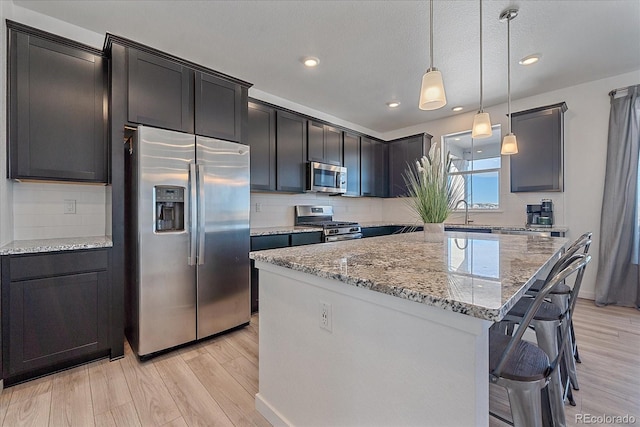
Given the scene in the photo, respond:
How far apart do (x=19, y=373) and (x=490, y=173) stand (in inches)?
213

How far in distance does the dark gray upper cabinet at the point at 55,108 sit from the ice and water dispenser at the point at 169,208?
0.49 metres

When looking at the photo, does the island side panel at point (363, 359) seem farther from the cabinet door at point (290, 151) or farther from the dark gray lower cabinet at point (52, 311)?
the cabinet door at point (290, 151)

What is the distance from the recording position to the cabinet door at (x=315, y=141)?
396 centimetres

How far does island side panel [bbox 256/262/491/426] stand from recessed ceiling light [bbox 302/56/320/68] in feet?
7.51

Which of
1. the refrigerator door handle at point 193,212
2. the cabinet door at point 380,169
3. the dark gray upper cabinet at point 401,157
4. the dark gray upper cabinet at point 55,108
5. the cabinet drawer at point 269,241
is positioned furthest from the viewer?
the cabinet door at point 380,169

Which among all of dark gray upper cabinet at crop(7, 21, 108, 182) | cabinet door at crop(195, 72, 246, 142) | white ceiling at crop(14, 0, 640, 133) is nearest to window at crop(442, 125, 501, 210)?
white ceiling at crop(14, 0, 640, 133)

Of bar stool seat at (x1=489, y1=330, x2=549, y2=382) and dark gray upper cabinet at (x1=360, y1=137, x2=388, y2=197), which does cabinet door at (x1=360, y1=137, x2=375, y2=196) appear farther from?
bar stool seat at (x1=489, y1=330, x2=549, y2=382)

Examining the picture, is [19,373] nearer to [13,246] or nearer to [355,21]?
[13,246]

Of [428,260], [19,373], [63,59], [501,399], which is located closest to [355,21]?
[428,260]

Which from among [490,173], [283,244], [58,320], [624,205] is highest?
[490,173]

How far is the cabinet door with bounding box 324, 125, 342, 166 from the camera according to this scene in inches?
166

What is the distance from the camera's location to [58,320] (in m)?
1.98

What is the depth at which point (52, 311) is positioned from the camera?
1.96 meters

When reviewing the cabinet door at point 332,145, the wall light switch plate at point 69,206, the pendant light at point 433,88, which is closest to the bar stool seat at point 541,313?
the pendant light at point 433,88
